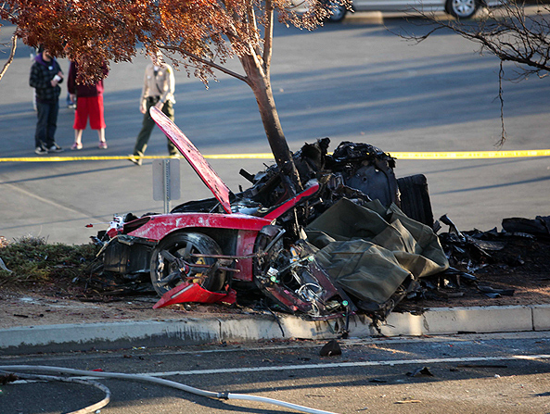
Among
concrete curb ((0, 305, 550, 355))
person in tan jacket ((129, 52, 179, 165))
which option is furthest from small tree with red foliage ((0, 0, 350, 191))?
person in tan jacket ((129, 52, 179, 165))

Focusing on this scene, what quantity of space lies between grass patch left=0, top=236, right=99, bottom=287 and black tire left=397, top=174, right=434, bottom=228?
13.4 feet

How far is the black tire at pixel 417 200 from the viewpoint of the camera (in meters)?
9.05

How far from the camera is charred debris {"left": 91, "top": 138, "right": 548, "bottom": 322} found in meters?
6.85

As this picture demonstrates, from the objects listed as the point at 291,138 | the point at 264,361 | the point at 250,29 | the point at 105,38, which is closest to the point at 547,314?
the point at 264,361

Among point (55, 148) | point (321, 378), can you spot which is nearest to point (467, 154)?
point (55, 148)

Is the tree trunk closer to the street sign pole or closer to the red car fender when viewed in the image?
the street sign pole

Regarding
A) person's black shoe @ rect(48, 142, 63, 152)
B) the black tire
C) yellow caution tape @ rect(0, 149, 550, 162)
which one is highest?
person's black shoe @ rect(48, 142, 63, 152)

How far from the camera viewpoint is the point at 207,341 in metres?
6.41

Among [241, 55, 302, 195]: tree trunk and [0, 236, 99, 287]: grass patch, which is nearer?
[0, 236, 99, 287]: grass patch

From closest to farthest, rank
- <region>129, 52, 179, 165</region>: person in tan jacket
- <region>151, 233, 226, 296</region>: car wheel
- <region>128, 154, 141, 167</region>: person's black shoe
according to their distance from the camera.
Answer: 1. <region>151, 233, 226, 296</region>: car wheel
2. <region>129, 52, 179, 165</region>: person in tan jacket
3. <region>128, 154, 141, 167</region>: person's black shoe

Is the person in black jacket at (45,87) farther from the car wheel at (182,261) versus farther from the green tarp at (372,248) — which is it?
the green tarp at (372,248)

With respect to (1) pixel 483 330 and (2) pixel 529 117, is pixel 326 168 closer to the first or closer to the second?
(1) pixel 483 330

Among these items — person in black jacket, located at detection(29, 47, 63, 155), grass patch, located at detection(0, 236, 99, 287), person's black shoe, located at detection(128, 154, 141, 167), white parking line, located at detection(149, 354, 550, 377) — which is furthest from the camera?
person in black jacket, located at detection(29, 47, 63, 155)

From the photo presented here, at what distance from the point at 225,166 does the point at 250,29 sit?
568 cm
